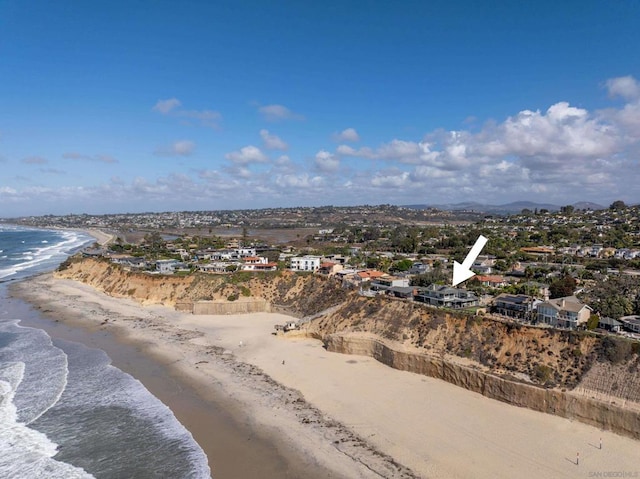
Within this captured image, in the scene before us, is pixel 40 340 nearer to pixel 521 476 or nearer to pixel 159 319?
pixel 159 319

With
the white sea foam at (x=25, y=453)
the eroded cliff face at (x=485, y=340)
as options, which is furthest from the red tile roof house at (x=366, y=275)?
the white sea foam at (x=25, y=453)

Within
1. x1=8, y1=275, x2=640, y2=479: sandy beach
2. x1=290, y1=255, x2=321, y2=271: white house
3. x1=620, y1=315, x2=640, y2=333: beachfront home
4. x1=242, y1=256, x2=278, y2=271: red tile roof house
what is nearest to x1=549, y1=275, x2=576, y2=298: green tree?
x1=620, y1=315, x2=640, y2=333: beachfront home

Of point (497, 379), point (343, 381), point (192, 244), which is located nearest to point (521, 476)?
point (497, 379)

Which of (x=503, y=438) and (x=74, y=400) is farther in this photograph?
(x=74, y=400)

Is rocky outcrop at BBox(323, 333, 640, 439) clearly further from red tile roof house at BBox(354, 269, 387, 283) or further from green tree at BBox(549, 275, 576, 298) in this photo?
green tree at BBox(549, 275, 576, 298)

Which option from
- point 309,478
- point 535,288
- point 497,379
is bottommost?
point 309,478

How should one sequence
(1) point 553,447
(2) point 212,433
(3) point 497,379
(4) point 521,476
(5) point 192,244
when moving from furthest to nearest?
(5) point 192,244
(3) point 497,379
(2) point 212,433
(1) point 553,447
(4) point 521,476
